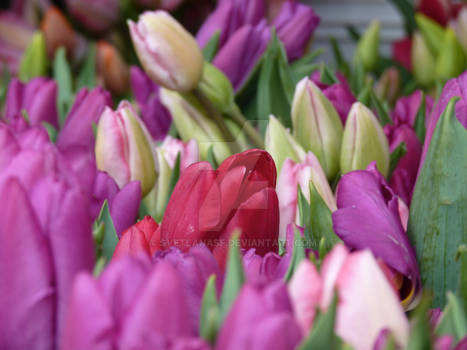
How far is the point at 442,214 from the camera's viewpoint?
1.04ft

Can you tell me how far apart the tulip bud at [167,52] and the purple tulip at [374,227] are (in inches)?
7.2

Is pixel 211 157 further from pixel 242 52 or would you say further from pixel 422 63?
pixel 422 63

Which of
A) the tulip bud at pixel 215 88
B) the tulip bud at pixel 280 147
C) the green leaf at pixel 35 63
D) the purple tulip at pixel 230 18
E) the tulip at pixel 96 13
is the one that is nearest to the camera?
the tulip bud at pixel 280 147

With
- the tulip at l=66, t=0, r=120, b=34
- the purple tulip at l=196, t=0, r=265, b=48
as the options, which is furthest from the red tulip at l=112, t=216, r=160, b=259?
the tulip at l=66, t=0, r=120, b=34

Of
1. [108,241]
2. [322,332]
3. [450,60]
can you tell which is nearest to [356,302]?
[322,332]

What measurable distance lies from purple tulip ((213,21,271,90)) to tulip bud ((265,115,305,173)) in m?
0.18

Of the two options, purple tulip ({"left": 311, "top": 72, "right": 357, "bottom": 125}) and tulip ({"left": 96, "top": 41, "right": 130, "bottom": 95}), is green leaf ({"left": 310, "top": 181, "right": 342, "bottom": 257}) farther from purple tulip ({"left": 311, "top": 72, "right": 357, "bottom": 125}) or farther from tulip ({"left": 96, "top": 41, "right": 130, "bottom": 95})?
tulip ({"left": 96, "top": 41, "right": 130, "bottom": 95})

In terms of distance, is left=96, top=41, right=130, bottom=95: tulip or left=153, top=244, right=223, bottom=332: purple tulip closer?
left=153, top=244, right=223, bottom=332: purple tulip

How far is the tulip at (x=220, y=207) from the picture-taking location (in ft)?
0.96

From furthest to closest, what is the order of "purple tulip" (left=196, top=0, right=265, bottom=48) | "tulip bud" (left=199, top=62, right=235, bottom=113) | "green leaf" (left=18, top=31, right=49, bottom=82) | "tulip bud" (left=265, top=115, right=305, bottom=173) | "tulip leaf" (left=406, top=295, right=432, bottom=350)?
"green leaf" (left=18, top=31, right=49, bottom=82) < "purple tulip" (left=196, top=0, right=265, bottom=48) < "tulip bud" (left=199, top=62, right=235, bottom=113) < "tulip bud" (left=265, top=115, right=305, bottom=173) < "tulip leaf" (left=406, top=295, right=432, bottom=350)

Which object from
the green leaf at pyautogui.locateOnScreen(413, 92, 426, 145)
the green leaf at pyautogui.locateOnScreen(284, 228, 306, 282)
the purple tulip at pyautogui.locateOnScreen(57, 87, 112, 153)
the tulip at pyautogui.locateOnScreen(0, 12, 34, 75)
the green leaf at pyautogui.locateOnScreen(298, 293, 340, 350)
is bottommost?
the tulip at pyautogui.locateOnScreen(0, 12, 34, 75)

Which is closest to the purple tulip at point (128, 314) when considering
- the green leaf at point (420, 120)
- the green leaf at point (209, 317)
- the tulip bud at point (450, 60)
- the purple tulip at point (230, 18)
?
the green leaf at point (209, 317)

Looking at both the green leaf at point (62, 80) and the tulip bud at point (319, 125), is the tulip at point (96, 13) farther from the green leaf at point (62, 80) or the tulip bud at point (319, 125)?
the tulip bud at point (319, 125)

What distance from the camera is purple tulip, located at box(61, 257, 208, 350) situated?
0.61 feet
